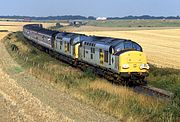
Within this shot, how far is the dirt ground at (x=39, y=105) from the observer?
1759 centimetres

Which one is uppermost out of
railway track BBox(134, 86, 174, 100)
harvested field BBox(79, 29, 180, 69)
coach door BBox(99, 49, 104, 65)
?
coach door BBox(99, 49, 104, 65)

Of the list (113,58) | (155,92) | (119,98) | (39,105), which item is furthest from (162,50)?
(39,105)

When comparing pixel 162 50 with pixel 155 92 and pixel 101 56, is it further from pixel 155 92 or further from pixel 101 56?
pixel 155 92

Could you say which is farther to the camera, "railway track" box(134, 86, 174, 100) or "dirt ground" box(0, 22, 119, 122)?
"railway track" box(134, 86, 174, 100)

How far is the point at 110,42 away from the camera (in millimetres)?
30094

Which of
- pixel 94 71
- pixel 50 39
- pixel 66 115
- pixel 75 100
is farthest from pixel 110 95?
pixel 50 39

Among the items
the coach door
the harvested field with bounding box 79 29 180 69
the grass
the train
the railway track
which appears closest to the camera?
the grass

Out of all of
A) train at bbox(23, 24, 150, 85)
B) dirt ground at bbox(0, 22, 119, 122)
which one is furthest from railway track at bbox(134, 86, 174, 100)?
dirt ground at bbox(0, 22, 119, 122)

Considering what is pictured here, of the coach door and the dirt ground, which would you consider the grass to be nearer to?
the dirt ground

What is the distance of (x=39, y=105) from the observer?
20094 mm

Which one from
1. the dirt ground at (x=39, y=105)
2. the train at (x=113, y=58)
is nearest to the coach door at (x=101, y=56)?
the train at (x=113, y=58)

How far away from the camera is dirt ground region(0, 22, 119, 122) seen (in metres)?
17.6

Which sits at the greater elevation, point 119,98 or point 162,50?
point 119,98

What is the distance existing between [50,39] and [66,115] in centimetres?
3570
